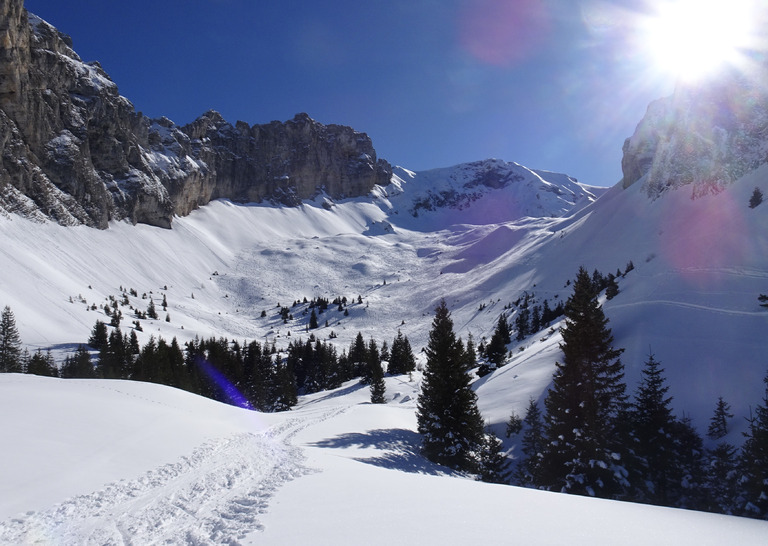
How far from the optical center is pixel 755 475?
1248cm

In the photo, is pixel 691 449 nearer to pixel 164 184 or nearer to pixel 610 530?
pixel 610 530

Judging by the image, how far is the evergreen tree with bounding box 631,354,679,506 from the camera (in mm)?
15133

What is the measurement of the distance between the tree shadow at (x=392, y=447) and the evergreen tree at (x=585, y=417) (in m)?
4.97

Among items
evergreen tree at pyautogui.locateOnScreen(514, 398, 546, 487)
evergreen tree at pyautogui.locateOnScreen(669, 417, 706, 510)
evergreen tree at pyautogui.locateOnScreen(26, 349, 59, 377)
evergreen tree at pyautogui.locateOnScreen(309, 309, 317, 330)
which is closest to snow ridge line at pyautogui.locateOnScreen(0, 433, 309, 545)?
evergreen tree at pyautogui.locateOnScreen(514, 398, 546, 487)

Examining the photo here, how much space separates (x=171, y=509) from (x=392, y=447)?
1315 centimetres

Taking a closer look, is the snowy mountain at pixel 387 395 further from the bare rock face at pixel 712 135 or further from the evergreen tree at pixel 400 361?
the evergreen tree at pixel 400 361

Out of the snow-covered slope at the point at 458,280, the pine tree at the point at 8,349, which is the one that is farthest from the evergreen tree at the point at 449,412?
the pine tree at the point at 8,349

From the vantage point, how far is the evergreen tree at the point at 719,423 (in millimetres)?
16703

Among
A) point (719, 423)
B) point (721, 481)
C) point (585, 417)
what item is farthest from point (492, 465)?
point (719, 423)

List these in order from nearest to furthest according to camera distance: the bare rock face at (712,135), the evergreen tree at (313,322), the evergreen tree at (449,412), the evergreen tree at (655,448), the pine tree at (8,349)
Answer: the evergreen tree at (655,448), the evergreen tree at (449,412), the pine tree at (8,349), the bare rock face at (712,135), the evergreen tree at (313,322)

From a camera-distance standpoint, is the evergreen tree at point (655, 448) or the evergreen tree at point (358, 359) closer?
the evergreen tree at point (655, 448)

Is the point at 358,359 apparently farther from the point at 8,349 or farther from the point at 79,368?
the point at 8,349

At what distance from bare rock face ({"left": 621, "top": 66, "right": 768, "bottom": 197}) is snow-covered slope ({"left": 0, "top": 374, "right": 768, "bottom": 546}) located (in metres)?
67.8

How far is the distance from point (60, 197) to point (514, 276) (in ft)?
391
